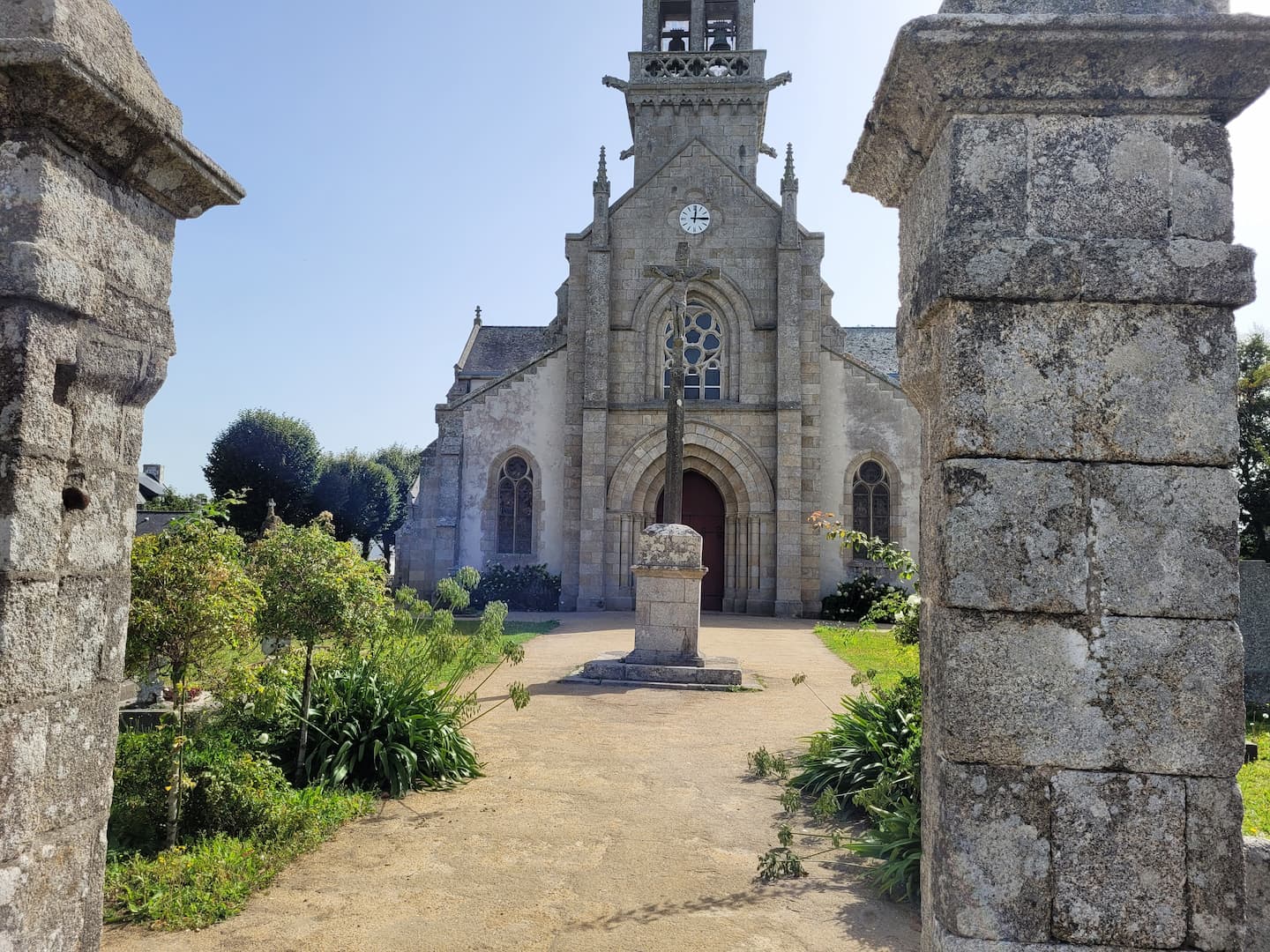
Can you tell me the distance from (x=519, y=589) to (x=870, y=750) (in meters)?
14.4

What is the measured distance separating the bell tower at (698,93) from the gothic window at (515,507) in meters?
8.04

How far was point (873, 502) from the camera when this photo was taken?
1989cm

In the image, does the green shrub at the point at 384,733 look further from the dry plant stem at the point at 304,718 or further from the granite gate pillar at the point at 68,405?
the granite gate pillar at the point at 68,405

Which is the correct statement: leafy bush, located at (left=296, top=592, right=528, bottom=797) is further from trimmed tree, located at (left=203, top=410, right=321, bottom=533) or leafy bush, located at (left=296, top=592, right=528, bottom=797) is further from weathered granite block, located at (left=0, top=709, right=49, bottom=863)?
trimmed tree, located at (left=203, top=410, right=321, bottom=533)

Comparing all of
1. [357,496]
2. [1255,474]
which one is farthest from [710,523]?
[357,496]

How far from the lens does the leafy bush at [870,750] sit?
510cm

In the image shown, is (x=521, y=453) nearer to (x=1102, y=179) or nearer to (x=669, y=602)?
(x=669, y=602)

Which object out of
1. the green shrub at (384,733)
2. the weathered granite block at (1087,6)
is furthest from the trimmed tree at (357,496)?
the weathered granite block at (1087,6)

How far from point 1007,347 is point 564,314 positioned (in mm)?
22998

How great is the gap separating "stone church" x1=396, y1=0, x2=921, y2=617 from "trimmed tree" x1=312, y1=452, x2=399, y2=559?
724 inches

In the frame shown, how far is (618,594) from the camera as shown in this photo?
19375 millimetres

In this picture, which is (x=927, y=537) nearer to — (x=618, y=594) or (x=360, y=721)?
(x=360, y=721)

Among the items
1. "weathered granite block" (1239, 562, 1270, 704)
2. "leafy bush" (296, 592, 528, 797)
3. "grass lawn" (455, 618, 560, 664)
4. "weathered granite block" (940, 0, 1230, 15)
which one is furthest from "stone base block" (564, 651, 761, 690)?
"weathered granite block" (940, 0, 1230, 15)

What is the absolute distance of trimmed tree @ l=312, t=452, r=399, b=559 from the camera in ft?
125
